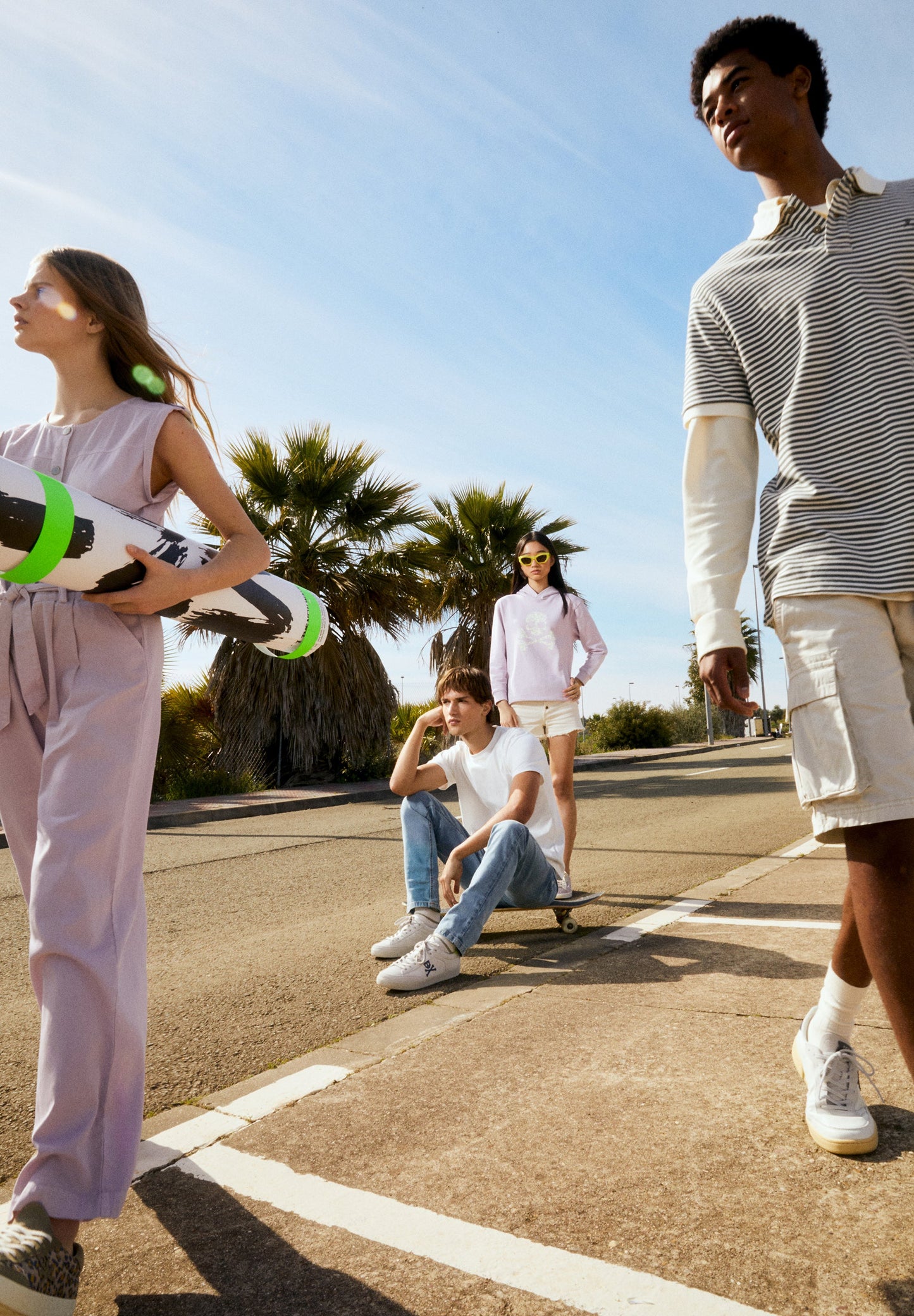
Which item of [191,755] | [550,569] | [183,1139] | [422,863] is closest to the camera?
[183,1139]

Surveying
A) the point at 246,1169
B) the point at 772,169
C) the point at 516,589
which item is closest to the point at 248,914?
the point at 516,589

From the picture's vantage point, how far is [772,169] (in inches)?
85.4

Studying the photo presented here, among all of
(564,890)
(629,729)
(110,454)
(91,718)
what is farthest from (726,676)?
(629,729)

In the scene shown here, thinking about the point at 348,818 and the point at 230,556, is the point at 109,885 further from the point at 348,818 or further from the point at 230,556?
the point at 348,818

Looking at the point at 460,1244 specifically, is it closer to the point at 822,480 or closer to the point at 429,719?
the point at 822,480

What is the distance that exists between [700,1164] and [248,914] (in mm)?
3769

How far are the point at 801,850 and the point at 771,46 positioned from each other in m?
5.29

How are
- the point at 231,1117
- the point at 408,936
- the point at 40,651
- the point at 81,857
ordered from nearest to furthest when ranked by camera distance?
the point at 81,857, the point at 40,651, the point at 231,1117, the point at 408,936

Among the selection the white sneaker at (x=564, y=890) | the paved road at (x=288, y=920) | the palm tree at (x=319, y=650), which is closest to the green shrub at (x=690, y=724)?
the palm tree at (x=319, y=650)

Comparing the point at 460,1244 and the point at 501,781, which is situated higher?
the point at 501,781

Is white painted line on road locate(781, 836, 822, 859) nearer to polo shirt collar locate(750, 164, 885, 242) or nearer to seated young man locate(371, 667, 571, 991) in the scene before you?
seated young man locate(371, 667, 571, 991)

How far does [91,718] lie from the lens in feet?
6.15

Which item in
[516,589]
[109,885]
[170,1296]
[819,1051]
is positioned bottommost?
[170,1296]

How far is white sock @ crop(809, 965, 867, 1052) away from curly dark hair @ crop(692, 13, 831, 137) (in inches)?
→ 75.4
